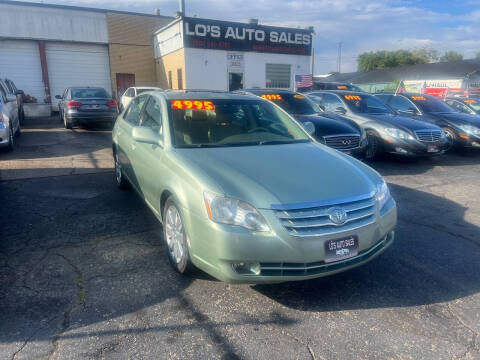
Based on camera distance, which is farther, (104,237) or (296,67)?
(296,67)

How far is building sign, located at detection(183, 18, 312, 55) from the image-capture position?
19.7 metres

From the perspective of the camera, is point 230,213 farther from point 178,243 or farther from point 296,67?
point 296,67

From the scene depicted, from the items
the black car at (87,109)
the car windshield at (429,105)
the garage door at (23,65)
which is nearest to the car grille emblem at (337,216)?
the car windshield at (429,105)

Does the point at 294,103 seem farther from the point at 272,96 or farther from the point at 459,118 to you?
the point at 459,118

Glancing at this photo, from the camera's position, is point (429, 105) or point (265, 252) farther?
point (429, 105)

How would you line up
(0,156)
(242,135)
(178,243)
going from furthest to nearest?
1. (0,156)
2. (242,135)
3. (178,243)

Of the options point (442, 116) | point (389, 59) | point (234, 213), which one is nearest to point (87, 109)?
point (442, 116)

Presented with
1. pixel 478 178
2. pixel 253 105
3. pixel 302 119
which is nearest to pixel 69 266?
pixel 253 105

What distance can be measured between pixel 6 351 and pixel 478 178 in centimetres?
779

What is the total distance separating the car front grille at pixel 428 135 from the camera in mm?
7750

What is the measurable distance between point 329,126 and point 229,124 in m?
3.64

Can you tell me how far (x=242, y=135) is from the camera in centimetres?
399

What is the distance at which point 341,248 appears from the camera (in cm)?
268

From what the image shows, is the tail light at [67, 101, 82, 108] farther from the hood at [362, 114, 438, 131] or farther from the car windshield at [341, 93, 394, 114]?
the hood at [362, 114, 438, 131]
